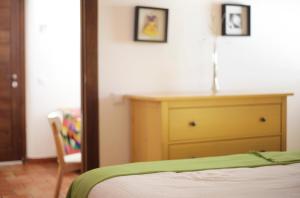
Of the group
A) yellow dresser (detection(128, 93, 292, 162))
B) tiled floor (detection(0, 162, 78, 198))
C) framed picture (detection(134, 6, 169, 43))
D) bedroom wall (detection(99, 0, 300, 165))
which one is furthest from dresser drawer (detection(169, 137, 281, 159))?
tiled floor (detection(0, 162, 78, 198))

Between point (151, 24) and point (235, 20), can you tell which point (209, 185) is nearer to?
point (151, 24)

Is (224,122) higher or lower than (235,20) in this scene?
lower

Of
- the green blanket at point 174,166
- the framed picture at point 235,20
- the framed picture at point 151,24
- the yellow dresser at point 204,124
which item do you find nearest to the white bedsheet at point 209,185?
the green blanket at point 174,166

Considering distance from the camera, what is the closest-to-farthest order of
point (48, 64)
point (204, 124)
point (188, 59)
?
1. point (204, 124)
2. point (188, 59)
3. point (48, 64)

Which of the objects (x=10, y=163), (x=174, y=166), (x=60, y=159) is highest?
(x=174, y=166)

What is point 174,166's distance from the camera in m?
2.06

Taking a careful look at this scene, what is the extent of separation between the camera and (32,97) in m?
5.56

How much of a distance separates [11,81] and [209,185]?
4237 mm

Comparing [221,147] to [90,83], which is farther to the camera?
[90,83]

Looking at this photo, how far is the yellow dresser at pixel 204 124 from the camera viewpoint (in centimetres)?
299

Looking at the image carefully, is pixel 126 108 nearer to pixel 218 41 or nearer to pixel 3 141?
pixel 218 41

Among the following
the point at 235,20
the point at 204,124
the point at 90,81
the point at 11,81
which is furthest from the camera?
the point at 11,81

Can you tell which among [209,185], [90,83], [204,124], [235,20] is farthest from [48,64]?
[209,185]

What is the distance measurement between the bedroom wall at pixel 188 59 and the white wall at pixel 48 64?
2337mm
